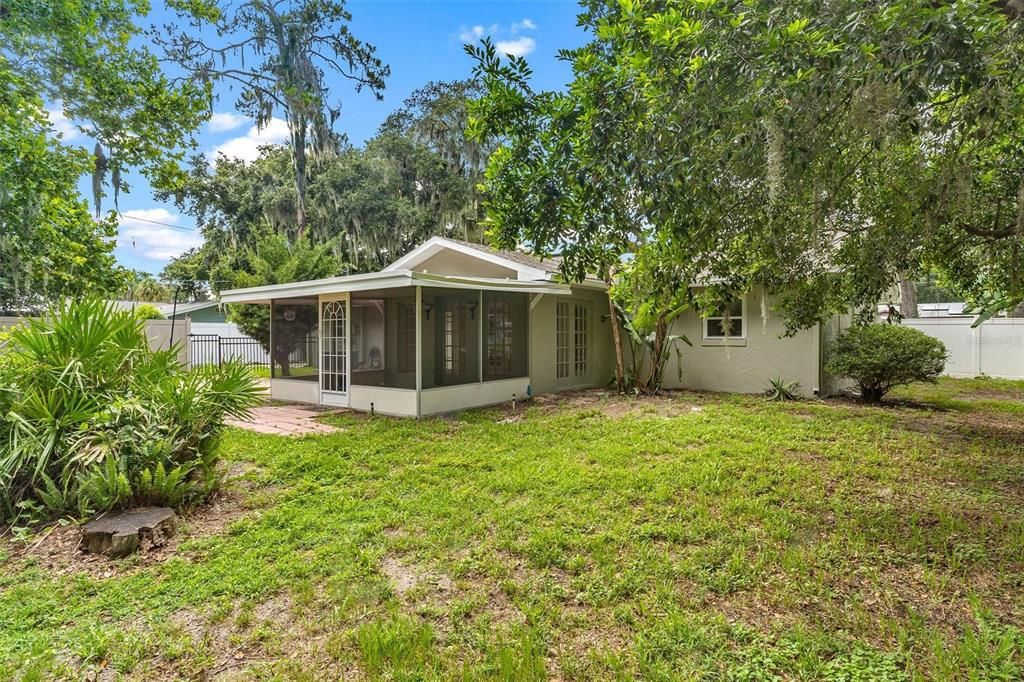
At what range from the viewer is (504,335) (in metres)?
10.1

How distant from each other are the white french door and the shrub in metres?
8.59

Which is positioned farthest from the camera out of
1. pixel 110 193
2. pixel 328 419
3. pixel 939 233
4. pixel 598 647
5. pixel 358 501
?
pixel 110 193

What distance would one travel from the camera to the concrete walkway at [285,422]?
768 centimetres

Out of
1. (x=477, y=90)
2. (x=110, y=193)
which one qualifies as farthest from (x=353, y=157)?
(x=110, y=193)

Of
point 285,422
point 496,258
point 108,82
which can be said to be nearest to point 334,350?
point 285,422

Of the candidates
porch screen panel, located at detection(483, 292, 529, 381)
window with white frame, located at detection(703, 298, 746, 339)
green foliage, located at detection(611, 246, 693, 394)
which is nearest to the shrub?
window with white frame, located at detection(703, 298, 746, 339)

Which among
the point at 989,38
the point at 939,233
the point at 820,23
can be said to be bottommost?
the point at 939,233

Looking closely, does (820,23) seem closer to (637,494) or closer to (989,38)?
(989,38)

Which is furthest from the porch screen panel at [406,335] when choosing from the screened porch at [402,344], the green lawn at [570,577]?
the green lawn at [570,577]

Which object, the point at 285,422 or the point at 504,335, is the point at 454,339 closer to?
the point at 504,335

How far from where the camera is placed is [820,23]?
10.7ft

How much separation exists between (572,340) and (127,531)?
9176 millimetres

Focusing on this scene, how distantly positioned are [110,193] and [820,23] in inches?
539

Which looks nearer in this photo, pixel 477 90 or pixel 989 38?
pixel 989 38
